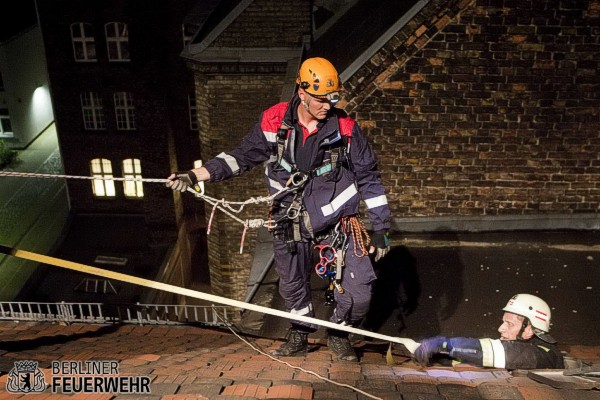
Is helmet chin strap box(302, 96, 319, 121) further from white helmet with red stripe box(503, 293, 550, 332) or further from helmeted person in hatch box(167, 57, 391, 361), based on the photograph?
white helmet with red stripe box(503, 293, 550, 332)

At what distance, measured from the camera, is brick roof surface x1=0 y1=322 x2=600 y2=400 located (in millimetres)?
3148

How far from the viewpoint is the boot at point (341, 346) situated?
4410 millimetres

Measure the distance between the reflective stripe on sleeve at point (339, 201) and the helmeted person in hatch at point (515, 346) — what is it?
1176 mm

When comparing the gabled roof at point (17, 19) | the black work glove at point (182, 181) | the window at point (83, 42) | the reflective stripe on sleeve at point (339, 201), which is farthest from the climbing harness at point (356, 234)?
the gabled roof at point (17, 19)

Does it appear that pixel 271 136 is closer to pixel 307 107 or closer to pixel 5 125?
pixel 307 107

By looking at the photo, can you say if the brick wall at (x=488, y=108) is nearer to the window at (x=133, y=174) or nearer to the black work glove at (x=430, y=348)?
the black work glove at (x=430, y=348)

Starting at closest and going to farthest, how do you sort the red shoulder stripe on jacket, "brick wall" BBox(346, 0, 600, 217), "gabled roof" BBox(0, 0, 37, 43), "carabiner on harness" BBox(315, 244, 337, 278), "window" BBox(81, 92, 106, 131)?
1. the red shoulder stripe on jacket
2. "carabiner on harness" BBox(315, 244, 337, 278)
3. "brick wall" BBox(346, 0, 600, 217)
4. "window" BBox(81, 92, 106, 131)
5. "gabled roof" BBox(0, 0, 37, 43)

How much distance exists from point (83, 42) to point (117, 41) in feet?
4.22

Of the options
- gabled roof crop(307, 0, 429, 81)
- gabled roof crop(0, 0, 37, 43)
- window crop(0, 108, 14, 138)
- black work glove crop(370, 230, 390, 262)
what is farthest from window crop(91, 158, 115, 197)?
black work glove crop(370, 230, 390, 262)

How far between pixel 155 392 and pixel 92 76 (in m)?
20.1

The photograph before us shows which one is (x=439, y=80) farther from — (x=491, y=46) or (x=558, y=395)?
(x=558, y=395)

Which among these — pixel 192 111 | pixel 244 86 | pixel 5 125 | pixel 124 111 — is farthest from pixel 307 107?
pixel 5 125

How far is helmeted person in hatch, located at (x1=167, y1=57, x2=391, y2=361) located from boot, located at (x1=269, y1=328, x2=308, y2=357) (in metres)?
0.03

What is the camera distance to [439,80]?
6453mm
